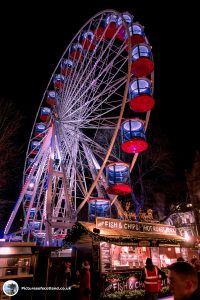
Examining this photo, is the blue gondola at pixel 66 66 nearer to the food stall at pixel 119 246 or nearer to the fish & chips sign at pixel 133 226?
the fish & chips sign at pixel 133 226

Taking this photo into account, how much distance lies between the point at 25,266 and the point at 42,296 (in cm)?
111

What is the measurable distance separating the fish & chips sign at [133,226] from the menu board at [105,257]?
80 centimetres

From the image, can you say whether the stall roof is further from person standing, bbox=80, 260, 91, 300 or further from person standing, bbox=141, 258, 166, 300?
person standing, bbox=141, 258, 166, 300

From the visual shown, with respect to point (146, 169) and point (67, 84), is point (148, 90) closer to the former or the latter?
point (67, 84)

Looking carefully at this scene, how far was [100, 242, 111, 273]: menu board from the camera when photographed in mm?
10148

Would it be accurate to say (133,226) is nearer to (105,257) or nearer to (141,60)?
(105,257)

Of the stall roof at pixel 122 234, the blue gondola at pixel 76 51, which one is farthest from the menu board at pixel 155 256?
the blue gondola at pixel 76 51

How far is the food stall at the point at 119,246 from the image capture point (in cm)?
1003

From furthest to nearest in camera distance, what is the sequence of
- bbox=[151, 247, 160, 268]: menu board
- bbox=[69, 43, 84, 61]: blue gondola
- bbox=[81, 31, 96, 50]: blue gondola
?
bbox=[69, 43, 84, 61]: blue gondola, bbox=[81, 31, 96, 50]: blue gondola, bbox=[151, 247, 160, 268]: menu board

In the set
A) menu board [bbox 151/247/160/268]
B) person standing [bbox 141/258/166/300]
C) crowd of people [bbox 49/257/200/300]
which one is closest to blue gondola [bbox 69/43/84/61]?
menu board [bbox 151/247/160/268]

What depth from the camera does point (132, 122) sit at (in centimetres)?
1212

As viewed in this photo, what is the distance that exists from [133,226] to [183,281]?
10999mm

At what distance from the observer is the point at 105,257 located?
1041 centimetres

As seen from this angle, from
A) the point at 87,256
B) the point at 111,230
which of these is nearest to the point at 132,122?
the point at 111,230
